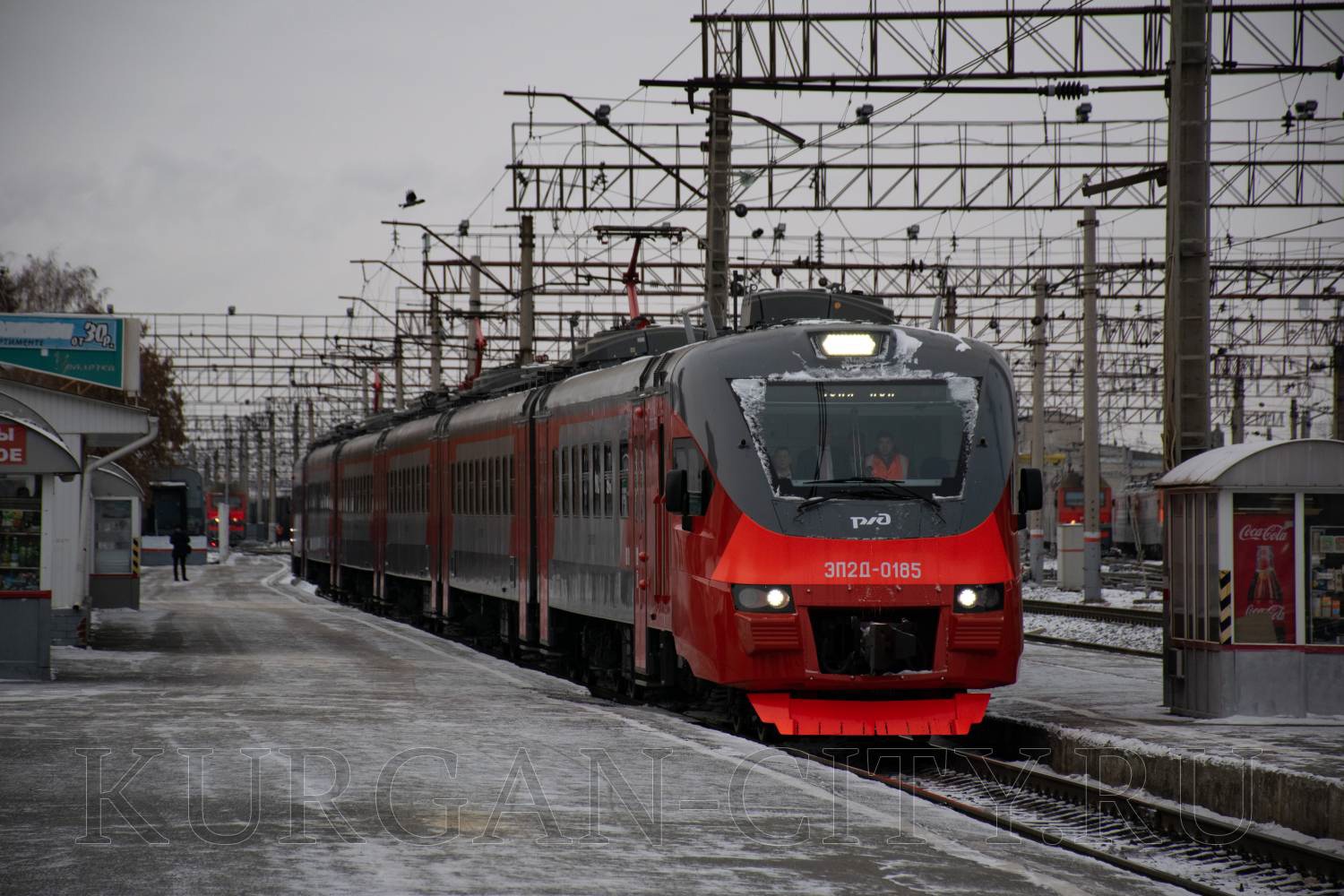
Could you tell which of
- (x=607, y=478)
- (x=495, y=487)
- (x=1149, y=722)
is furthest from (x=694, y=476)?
(x=495, y=487)

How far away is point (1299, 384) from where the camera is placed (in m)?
75.9

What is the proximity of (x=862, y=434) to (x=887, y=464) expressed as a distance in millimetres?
300

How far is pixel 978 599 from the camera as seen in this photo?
44.3ft

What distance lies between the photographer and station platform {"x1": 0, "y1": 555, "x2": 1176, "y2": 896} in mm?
7930

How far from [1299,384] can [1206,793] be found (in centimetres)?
6787

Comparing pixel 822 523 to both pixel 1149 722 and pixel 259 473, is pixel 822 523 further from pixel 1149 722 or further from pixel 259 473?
pixel 259 473

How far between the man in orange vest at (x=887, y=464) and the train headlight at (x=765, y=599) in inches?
44.3

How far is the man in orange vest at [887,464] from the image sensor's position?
13.7 m

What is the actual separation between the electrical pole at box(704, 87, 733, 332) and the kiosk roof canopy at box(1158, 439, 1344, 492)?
9.81 m

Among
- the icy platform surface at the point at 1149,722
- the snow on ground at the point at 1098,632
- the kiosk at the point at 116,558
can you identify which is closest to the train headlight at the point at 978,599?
the icy platform surface at the point at 1149,722

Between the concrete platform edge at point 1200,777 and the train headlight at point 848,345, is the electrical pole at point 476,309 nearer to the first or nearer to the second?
the train headlight at point 848,345

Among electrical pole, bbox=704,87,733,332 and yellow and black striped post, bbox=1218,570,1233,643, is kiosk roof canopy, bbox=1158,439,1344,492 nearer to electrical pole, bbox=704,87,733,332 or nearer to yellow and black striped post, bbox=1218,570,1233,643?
yellow and black striped post, bbox=1218,570,1233,643

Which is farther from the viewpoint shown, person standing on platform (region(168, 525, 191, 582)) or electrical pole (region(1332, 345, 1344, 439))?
person standing on platform (region(168, 525, 191, 582))

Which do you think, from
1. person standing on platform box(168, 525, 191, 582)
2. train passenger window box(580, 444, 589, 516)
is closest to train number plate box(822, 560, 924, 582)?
train passenger window box(580, 444, 589, 516)
